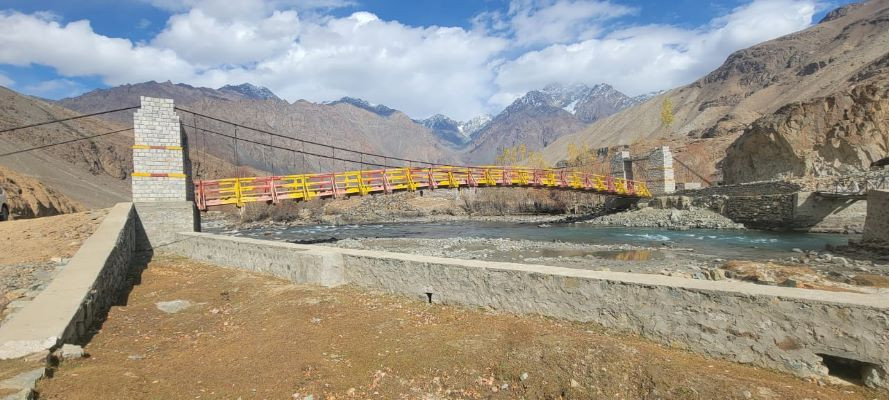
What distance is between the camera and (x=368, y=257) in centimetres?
785

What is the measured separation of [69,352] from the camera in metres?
4.52

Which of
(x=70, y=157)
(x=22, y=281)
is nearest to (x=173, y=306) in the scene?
(x=22, y=281)

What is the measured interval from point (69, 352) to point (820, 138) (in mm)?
41224

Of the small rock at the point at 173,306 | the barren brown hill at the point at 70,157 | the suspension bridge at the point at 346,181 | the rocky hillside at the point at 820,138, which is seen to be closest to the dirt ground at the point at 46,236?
the suspension bridge at the point at 346,181

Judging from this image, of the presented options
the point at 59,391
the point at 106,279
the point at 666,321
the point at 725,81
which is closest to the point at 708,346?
the point at 666,321

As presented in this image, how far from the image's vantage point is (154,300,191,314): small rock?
7641mm

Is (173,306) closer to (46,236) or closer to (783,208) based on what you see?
(46,236)

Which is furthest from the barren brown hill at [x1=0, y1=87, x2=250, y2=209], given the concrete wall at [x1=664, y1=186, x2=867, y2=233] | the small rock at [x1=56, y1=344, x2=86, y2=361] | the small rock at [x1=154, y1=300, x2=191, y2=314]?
the concrete wall at [x1=664, y1=186, x2=867, y2=233]

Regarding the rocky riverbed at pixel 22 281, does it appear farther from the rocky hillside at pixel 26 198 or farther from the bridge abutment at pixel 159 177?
Answer: the rocky hillside at pixel 26 198

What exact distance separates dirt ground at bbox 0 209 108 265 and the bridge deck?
4.27 metres

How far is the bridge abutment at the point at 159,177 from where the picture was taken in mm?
13719

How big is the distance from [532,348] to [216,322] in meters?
5.04

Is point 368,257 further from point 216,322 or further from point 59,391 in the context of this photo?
point 59,391

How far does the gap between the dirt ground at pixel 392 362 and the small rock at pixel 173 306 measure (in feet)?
2.54
